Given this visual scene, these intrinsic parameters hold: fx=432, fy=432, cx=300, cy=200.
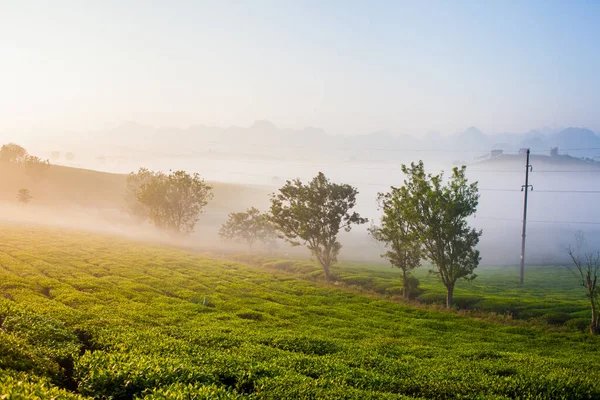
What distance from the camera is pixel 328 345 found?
101 ft

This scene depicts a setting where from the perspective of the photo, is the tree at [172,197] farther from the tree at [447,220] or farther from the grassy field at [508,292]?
the tree at [447,220]

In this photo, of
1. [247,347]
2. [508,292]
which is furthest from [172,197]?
[247,347]

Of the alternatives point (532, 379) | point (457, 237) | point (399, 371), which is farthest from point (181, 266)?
point (532, 379)

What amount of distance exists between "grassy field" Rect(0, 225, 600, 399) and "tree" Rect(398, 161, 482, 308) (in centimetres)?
1098

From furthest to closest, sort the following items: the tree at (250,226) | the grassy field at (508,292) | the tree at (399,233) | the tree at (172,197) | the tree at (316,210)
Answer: the tree at (250,226) → the tree at (172,197) → the tree at (316,210) → the tree at (399,233) → the grassy field at (508,292)

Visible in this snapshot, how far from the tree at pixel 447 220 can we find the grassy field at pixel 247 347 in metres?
11.0

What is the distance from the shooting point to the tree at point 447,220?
59219 mm

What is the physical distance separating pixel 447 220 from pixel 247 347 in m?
39.6

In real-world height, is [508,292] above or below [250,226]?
below

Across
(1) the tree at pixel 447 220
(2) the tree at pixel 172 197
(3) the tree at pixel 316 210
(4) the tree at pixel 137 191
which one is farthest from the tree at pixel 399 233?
(4) the tree at pixel 137 191

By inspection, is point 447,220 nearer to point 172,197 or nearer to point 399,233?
point 399,233

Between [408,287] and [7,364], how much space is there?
2389 inches

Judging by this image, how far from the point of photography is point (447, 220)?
2333 inches

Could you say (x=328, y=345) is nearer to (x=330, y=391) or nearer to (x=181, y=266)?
(x=330, y=391)
